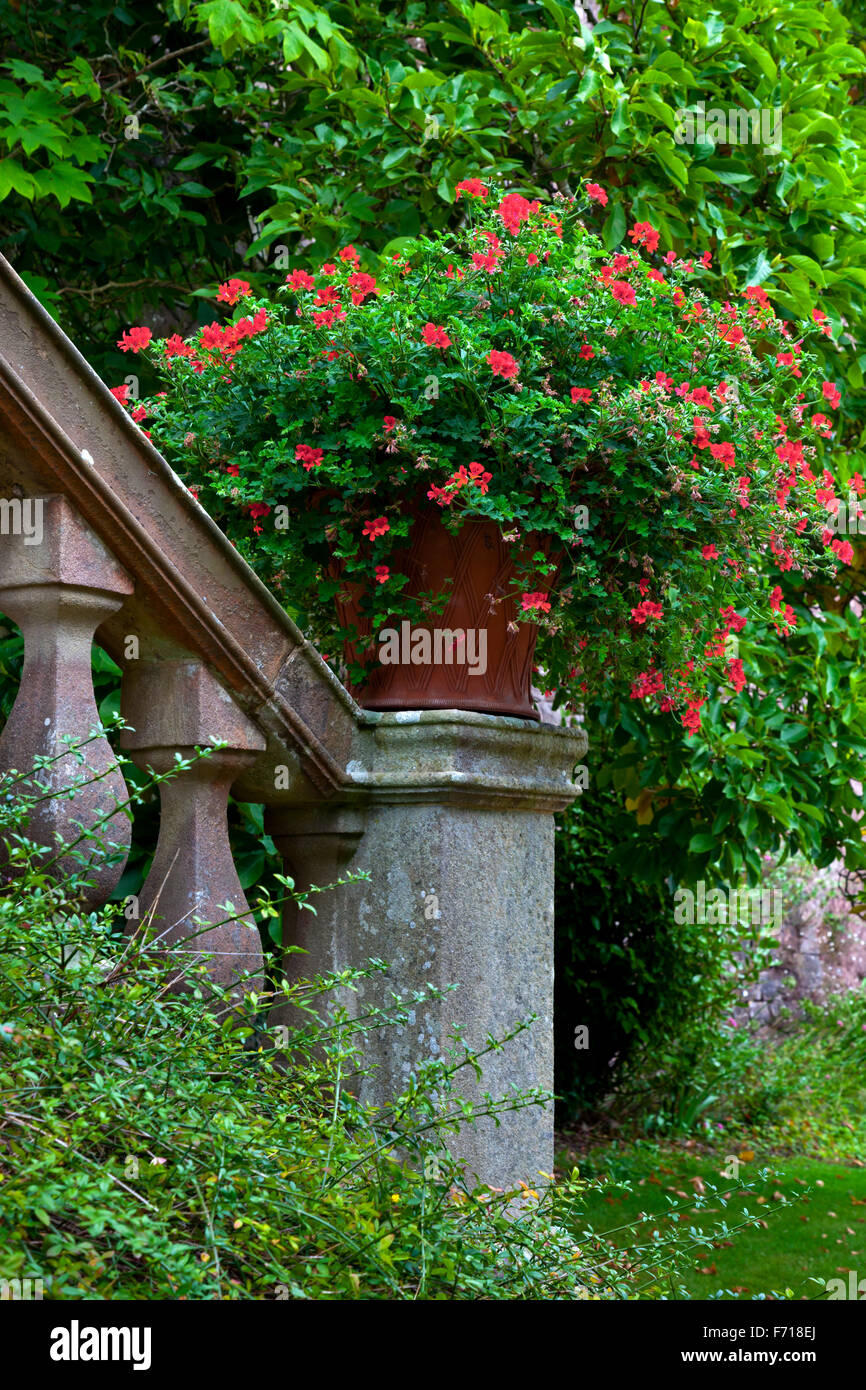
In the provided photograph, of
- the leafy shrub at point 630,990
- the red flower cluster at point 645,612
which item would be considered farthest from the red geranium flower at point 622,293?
the leafy shrub at point 630,990

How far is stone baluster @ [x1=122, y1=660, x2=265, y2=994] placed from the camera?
212cm

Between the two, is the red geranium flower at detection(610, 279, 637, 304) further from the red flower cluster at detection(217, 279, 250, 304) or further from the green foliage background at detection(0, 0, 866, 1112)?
the green foliage background at detection(0, 0, 866, 1112)

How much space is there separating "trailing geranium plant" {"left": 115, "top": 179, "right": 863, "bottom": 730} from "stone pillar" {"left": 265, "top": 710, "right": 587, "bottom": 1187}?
10.2 inches

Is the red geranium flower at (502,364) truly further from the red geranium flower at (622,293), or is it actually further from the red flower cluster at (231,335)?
the red flower cluster at (231,335)

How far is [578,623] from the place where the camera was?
259 cm

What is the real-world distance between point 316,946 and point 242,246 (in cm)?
415

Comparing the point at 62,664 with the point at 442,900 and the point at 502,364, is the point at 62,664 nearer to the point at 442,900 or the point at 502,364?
the point at 442,900

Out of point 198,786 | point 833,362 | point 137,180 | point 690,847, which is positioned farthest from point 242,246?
point 198,786

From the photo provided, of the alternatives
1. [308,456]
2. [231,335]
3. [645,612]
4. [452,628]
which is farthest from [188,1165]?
[231,335]

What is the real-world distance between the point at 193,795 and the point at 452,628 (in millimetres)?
545

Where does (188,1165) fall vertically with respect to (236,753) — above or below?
below

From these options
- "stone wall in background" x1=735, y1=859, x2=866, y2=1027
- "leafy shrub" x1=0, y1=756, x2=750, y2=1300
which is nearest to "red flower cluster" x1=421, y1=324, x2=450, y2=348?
"leafy shrub" x1=0, y1=756, x2=750, y2=1300

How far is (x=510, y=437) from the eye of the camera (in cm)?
236

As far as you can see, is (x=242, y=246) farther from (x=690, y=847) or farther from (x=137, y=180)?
(x=690, y=847)
